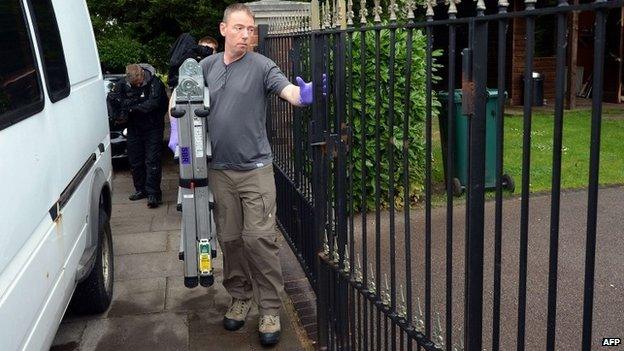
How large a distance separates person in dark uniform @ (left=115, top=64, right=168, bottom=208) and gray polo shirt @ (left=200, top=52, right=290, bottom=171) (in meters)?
3.70

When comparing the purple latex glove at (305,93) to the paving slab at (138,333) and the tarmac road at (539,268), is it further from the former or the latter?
the paving slab at (138,333)

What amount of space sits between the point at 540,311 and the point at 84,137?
3060mm

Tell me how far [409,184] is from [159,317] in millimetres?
2214

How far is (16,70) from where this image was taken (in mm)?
2590

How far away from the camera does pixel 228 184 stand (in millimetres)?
3885

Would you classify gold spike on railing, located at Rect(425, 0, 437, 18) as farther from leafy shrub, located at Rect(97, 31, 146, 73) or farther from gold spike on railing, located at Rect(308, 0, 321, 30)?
leafy shrub, located at Rect(97, 31, 146, 73)

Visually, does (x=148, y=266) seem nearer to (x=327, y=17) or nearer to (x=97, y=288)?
(x=97, y=288)

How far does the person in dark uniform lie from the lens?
7309 mm

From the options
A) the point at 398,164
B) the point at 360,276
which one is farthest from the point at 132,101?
the point at 360,276

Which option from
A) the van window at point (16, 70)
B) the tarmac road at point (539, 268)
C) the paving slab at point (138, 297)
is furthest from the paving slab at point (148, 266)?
the van window at point (16, 70)

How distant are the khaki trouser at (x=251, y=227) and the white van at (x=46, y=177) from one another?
31.2 inches

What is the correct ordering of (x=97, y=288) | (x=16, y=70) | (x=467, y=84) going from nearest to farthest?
(x=467, y=84) → (x=16, y=70) → (x=97, y=288)

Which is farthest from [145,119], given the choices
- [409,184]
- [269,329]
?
[409,184]

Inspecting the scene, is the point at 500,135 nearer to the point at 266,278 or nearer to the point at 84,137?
the point at 266,278
